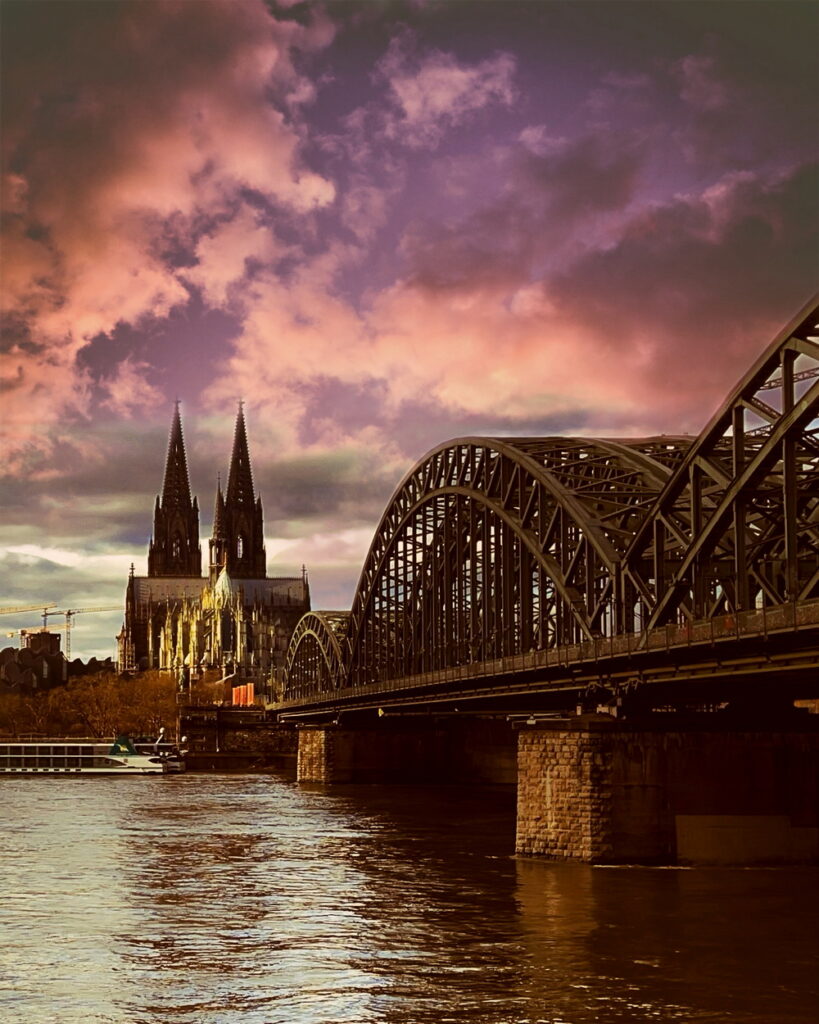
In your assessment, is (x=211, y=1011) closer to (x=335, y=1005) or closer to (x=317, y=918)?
(x=335, y=1005)

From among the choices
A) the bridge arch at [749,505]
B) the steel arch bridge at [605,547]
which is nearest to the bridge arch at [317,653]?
the steel arch bridge at [605,547]

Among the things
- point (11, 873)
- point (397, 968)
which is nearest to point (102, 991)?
point (397, 968)

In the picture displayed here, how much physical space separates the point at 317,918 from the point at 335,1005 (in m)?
12.7

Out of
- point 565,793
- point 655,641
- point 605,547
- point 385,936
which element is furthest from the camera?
point 605,547

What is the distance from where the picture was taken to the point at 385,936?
1622 inches

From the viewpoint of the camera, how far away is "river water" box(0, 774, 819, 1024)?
32.2m

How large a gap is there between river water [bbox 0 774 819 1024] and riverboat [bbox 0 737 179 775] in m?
88.5

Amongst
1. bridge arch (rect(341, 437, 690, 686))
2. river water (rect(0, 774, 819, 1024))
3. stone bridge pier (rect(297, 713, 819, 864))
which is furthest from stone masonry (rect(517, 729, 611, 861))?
bridge arch (rect(341, 437, 690, 686))

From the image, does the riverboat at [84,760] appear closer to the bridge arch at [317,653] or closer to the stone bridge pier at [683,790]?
the bridge arch at [317,653]

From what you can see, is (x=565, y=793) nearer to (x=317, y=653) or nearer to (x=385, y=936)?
(x=385, y=936)

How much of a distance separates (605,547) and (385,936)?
1197 inches

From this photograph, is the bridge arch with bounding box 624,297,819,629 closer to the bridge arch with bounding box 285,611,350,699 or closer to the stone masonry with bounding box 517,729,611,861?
the stone masonry with bounding box 517,729,611,861

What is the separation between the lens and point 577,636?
93.8 meters

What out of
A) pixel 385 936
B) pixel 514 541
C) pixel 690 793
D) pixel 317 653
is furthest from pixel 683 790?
pixel 317 653
